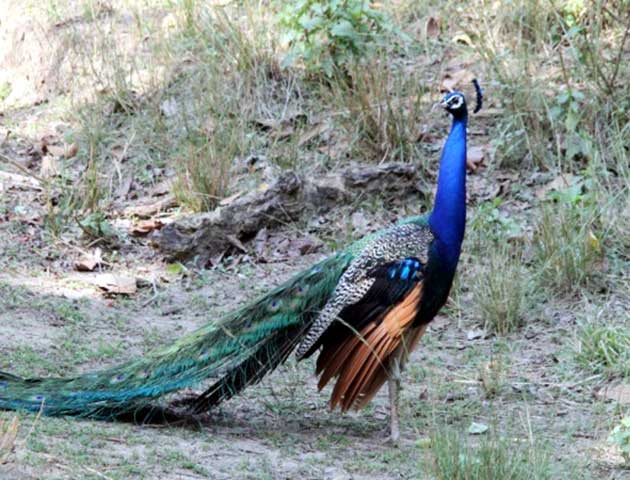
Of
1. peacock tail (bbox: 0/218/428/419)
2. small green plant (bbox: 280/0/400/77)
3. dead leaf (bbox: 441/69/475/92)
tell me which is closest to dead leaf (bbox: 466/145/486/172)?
dead leaf (bbox: 441/69/475/92)

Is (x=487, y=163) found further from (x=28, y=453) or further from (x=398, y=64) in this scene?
(x=28, y=453)

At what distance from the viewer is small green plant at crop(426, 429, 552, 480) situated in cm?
380

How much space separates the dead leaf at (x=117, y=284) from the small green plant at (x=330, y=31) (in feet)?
8.15

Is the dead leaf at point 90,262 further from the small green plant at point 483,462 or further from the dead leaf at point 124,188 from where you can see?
the small green plant at point 483,462

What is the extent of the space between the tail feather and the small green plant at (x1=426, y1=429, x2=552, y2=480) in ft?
4.11

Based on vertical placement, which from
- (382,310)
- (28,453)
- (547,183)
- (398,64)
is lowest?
(28,453)

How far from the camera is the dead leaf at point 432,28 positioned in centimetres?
964

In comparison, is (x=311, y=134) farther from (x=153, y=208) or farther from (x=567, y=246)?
(x=567, y=246)

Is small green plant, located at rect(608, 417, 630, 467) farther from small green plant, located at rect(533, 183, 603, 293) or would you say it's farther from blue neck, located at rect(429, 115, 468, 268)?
small green plant, located at rect(533, 183, 603, 293)

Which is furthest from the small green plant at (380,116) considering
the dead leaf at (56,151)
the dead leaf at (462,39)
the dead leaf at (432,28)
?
the dead leaf at (56,151)

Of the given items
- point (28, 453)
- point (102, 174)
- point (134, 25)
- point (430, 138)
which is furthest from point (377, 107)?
point (28, 453)

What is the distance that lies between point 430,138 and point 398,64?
2.95 ft

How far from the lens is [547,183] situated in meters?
7.88

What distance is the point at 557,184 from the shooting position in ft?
25.3
